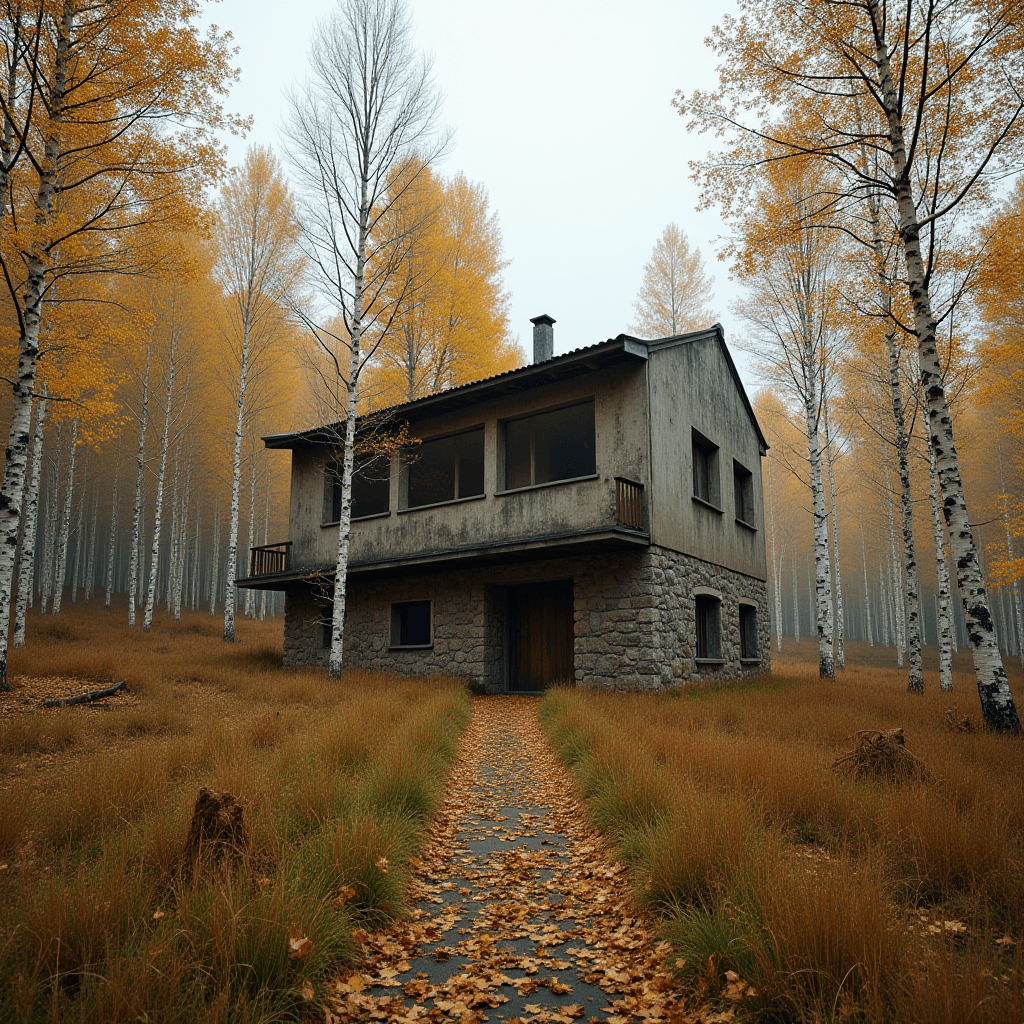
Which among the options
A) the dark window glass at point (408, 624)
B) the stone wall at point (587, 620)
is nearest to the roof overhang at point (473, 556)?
the stone wall at point (587, 620)

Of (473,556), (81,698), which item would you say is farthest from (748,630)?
(81,698)

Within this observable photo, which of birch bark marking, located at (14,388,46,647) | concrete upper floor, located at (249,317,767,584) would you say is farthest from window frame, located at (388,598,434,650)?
birch bark marking, located at (14,388,46,647)

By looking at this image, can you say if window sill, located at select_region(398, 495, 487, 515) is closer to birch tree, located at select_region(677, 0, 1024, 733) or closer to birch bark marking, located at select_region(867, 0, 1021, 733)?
birch tree, located at select_region(677, 0, 1024, 733)

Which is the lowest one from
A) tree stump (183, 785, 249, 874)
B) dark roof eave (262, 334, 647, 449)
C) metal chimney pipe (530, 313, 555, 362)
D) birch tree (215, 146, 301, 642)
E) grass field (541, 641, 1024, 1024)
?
grass field (541, 641, 1024, 1024)

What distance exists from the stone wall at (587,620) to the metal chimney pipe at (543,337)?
5480 mm

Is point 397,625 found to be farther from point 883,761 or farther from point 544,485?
point 883,761

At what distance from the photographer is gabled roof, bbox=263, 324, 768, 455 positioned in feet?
36.4

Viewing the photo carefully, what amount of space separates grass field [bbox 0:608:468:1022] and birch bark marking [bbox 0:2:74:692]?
6.03ft

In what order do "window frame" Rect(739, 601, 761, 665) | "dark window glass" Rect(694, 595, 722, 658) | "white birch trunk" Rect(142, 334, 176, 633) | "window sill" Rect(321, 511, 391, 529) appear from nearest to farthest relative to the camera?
"dark window glass" Rect(694, 595, 722, 658)
"window sill" Rect(321, 511, 391, 529)
"window frame" Rect(739, 601, 761, 665)
"white birch trunk" Rect(142, 334, 176, 633)

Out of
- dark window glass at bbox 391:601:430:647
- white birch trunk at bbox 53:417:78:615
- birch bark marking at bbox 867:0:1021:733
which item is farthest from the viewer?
white birch trunk at bbox 53:417:78:615

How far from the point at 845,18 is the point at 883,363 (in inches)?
427

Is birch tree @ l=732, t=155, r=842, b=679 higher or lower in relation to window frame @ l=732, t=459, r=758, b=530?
higher

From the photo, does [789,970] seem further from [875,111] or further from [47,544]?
[47,544]

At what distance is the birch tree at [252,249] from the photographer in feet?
58.9
